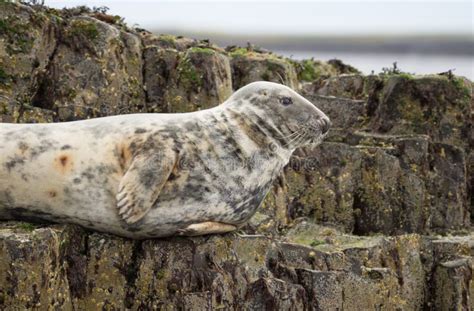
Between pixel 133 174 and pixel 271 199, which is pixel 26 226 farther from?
pixel 271 199

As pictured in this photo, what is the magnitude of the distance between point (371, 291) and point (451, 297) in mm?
1370

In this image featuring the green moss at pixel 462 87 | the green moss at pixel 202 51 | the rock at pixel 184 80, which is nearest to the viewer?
the rock at pixel 184 80

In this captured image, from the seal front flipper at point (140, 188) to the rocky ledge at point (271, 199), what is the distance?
0.50 m

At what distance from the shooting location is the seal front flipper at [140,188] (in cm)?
898

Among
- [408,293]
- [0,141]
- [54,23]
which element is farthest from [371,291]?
[54,23]

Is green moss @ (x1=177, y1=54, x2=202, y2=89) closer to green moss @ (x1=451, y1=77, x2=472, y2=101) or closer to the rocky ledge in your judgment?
the rocky ledge

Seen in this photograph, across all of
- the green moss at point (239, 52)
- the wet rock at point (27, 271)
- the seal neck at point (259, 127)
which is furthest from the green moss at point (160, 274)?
the green moss at point (239, 52)

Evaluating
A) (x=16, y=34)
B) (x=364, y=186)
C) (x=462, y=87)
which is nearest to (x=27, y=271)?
(x=16, y=34)

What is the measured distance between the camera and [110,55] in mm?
12250

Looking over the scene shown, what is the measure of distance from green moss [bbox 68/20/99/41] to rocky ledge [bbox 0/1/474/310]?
19 mm

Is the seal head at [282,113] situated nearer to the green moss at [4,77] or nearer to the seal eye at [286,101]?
the seal eye at [286,101]

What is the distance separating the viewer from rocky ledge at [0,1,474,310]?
361 inches

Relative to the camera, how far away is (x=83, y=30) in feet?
40.0

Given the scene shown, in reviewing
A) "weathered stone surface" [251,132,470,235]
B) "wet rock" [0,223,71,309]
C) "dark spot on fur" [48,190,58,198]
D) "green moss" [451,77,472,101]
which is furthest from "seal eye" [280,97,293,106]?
"green moss" [451,77,472,101]
